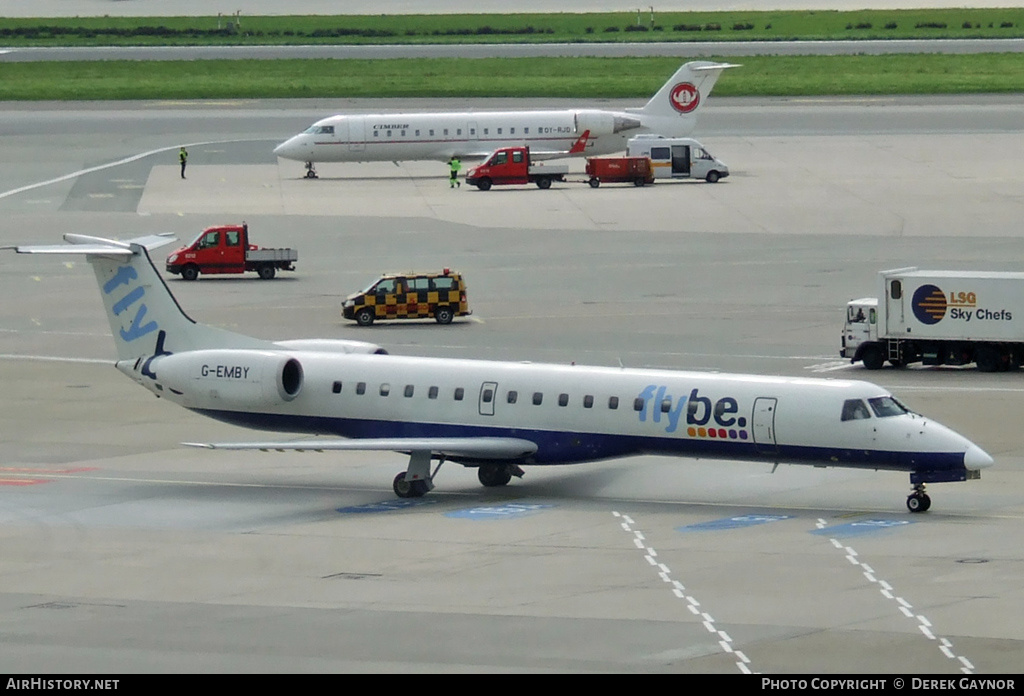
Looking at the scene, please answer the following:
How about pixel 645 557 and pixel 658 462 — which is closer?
pixel 645 557

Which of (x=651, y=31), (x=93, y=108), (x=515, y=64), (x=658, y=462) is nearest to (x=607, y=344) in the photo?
(x=658, y=462)

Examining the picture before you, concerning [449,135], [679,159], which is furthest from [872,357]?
[449,135]

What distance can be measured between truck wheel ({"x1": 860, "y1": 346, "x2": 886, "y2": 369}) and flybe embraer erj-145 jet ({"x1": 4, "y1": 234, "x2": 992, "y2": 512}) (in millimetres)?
17083

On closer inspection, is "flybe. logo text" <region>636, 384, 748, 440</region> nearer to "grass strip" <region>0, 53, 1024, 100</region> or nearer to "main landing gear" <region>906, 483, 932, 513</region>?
"main landing gear" <region>906, 483, 932, 513</region>

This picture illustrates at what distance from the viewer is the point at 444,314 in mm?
63562

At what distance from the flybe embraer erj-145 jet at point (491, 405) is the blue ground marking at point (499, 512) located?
3.99ft

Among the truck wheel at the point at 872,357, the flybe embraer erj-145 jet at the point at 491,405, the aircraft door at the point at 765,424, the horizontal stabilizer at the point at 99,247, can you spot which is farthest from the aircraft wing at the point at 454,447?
the truck wheel at the point at 872,357

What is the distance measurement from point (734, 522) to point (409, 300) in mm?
28427

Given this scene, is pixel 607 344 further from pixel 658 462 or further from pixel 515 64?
pixel 515 64

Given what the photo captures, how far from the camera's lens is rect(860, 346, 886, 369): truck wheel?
5538cm

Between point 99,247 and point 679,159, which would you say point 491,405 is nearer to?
point 99,247

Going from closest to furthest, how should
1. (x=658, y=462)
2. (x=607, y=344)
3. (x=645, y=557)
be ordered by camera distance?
1. (x=645, y=557)
2. (x=658, y=462)
3. (x=607, y=344)

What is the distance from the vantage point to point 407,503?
3978 centimetres

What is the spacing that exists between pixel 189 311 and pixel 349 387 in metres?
26.1
